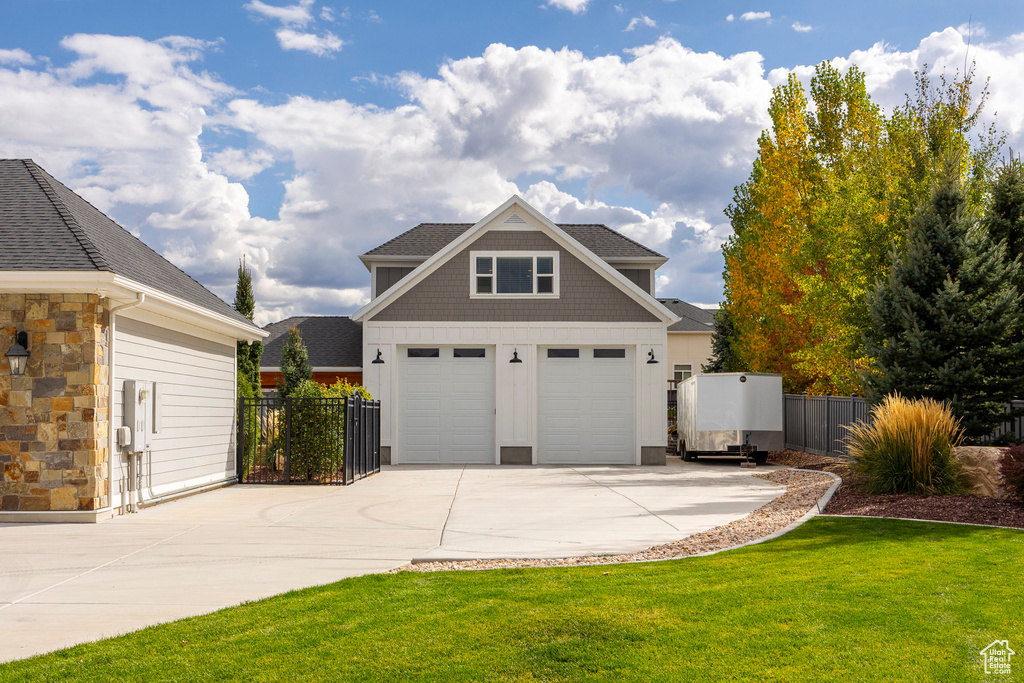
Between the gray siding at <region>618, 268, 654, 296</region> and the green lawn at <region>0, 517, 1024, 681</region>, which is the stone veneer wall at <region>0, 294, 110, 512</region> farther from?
the gray siding at <region>618, 268, 654, 296</region>

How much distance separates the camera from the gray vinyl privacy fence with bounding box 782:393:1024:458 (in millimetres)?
19531

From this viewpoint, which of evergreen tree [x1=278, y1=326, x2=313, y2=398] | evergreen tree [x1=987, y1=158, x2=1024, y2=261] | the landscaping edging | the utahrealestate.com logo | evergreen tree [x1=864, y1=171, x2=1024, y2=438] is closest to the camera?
the utahrealestate.com logo

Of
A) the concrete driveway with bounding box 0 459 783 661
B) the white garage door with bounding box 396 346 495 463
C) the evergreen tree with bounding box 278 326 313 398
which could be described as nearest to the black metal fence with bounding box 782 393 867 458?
the concrete driveway with bounding box 0 459 783 661

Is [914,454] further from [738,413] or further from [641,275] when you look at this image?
[641,275]

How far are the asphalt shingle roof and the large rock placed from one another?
13.7 metres

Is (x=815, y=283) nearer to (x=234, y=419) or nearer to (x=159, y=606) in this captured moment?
(x=234, y=419)

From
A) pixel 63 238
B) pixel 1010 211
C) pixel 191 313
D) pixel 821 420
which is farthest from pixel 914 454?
pixel 63 238

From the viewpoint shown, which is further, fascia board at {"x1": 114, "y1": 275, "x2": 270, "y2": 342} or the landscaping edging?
fascia board at {"x1": 114, "y1": 275, "x2": 270, "y2": 342}

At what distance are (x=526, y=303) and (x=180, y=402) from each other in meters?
9.84

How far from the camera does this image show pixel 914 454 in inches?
460

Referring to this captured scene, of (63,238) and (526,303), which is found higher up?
(526,303)

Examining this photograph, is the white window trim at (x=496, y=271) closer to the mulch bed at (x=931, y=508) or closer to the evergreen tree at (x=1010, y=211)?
the evergreen tree at (x=1010, y=211)

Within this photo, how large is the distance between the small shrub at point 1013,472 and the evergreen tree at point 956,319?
2.88 meters

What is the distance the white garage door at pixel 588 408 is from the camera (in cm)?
2162
